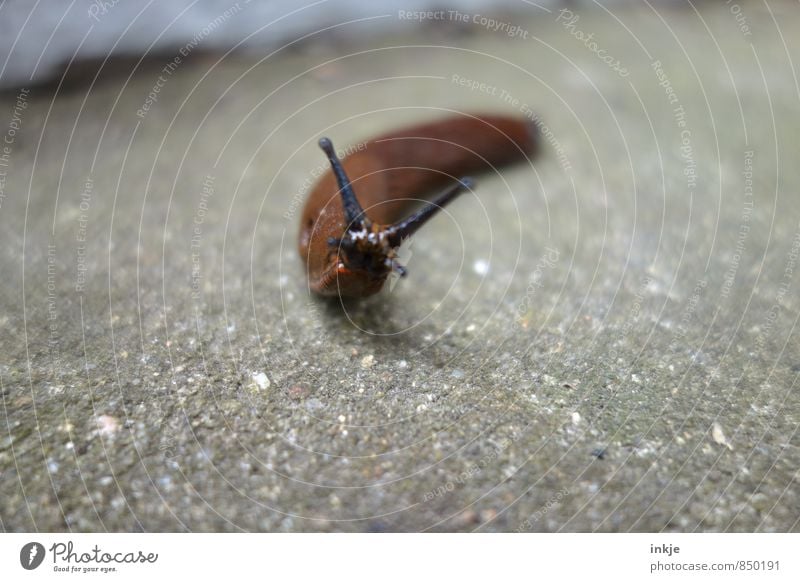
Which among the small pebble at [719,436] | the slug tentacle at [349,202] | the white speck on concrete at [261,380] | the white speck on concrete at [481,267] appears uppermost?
the slug tentacle at [349,202]

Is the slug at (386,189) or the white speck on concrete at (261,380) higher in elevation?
the slug at (386,189)

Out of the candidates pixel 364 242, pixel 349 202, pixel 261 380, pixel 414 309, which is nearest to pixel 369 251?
pixel 364 242

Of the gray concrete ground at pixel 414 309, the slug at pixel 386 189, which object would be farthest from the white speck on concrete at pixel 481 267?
the slug at pixel 386 189

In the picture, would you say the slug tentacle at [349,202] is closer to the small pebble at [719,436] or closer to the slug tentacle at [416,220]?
the slug tentacle at [416,220]

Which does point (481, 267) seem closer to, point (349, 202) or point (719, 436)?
point (349, 202)

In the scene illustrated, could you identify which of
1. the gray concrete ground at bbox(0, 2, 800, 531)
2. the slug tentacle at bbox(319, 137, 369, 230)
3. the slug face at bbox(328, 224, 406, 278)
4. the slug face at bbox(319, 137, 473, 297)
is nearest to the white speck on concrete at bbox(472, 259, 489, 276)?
the gray concrete ground at bbox(0, 2, 800, 531)

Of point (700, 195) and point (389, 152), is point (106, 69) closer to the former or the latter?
point (389, 152)
